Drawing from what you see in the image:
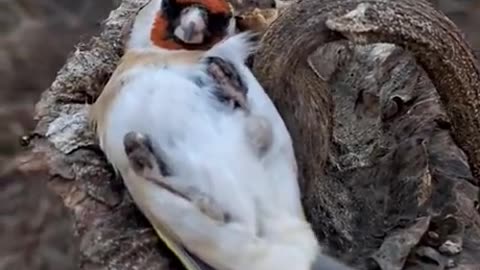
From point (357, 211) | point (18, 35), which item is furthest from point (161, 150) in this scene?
point (18, 35)

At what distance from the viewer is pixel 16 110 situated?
253 centimetres

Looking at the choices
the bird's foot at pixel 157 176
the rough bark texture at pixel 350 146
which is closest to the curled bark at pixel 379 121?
the rough bark texture at pixel 350 146

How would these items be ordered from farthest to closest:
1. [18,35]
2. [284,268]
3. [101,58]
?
[18,35] < [101,58] < [284,268]

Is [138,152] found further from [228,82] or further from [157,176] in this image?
[228,82]

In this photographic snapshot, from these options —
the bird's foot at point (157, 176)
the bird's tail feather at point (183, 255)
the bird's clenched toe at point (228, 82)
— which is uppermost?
the bird's clenched toe at point (228, 82)

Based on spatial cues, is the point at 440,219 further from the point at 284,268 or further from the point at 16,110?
the point at 16,110

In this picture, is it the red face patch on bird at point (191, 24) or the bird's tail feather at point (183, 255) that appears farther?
the red face patch on bird at point (191, 24)

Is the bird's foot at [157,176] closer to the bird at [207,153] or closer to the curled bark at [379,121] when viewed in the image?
the bird at [207,153]

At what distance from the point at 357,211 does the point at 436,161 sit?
12 cm

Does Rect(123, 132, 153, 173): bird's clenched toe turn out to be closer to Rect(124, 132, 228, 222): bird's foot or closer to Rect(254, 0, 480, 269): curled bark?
Rect(124, 132, 228, 222): bird's foot

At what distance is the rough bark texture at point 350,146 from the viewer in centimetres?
141

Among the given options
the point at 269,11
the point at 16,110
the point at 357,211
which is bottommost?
the point at 16,110

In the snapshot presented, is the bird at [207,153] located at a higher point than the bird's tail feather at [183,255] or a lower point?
higher

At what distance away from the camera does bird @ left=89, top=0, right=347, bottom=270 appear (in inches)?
55.4
